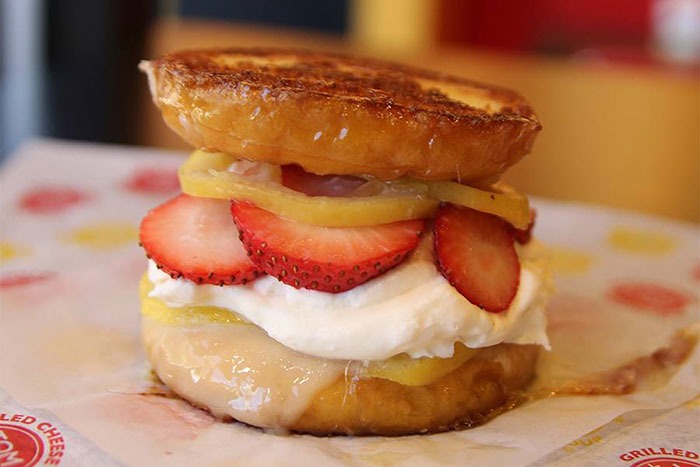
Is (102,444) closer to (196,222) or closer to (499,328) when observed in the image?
(196,222)

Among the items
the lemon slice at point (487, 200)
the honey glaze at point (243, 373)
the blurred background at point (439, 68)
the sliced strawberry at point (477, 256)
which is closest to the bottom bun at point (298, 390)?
the honey glaze at point (243, 373)

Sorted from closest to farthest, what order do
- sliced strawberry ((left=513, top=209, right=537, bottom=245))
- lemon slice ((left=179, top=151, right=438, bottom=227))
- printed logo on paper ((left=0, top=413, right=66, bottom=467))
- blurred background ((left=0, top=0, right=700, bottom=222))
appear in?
printed logo on paper ((left=0, top=413, right=66, bottom=467)) → lemon slice ((left=179, top=151, right=438, bottom=227)) → sliced strawberry ((left=513, top=209, right=537, bottom=245)) → blurred background ((left=0, top=0, right=700, bottom=222))

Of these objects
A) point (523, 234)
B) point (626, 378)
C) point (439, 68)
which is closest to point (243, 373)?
point (523, 234)

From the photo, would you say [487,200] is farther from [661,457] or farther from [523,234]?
[661,457]

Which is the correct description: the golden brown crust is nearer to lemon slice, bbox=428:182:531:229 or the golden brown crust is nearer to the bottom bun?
the bottom bun

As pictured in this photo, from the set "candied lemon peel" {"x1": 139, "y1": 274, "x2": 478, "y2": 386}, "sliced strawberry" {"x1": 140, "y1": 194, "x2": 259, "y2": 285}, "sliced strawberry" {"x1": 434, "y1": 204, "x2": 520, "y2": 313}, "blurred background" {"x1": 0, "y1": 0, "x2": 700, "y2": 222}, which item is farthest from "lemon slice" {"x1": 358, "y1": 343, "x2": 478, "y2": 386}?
"blurred background" {"x1": 0, "y1": 0, "x2": 700, "y2": 222}

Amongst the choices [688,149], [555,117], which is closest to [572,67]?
[555,117]
